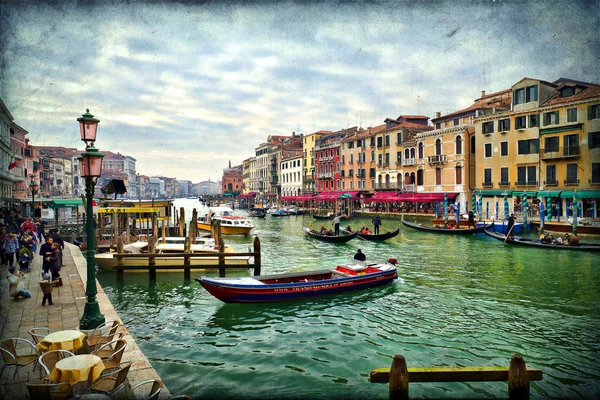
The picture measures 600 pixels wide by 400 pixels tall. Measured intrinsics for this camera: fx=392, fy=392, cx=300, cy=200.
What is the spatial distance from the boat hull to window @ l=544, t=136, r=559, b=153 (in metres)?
24.4

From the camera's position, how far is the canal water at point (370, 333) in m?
6.61

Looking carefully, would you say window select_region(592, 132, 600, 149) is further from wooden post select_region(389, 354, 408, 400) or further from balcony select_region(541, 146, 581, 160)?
wooden post select_region(389, 354, 408, 400)

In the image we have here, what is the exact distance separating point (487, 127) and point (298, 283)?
96.6 ft

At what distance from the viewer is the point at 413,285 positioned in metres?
13.1

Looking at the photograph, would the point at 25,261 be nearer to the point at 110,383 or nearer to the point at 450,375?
the point at 110,383

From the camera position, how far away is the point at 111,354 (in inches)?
211

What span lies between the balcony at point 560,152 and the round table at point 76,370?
1262 inches

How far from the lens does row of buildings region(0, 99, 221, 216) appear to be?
21447 millimetres

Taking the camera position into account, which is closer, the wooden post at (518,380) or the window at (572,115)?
the wooden post at (518,380)

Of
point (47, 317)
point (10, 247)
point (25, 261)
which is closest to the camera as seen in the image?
point (47, 317)

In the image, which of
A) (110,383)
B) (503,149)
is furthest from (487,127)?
(110,383)

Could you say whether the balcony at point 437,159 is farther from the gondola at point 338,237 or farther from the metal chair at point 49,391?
the metal chair at point 49,391

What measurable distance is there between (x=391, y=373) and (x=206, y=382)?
3.59m

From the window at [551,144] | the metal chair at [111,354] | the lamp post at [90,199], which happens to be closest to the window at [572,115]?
the window at [551,144]
